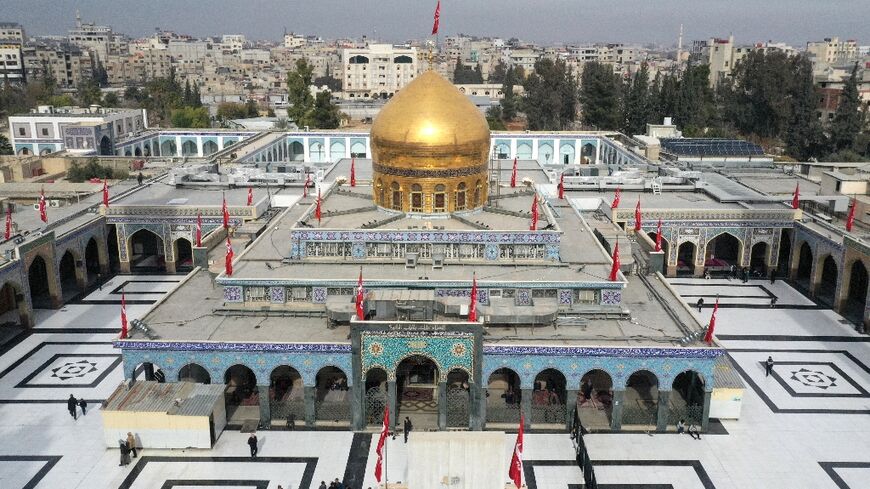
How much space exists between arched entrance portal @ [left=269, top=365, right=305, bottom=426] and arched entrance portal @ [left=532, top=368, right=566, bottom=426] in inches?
267

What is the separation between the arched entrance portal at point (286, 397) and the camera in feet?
68.2

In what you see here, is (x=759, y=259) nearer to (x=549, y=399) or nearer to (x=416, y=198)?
(x=549, y=399)

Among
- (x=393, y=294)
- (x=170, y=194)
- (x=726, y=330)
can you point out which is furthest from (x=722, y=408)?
(x=170, y=194)

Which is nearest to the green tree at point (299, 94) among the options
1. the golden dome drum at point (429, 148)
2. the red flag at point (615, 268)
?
the golden dome drum at point (429, 148)

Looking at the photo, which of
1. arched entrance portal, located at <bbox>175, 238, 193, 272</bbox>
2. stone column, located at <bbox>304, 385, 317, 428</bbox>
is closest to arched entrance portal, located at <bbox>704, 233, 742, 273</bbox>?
stone column, located at <bbox>304, 385, 317, 428</bbox>

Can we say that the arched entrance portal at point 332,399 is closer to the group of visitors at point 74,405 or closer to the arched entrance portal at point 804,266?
the group of visitors at point 74,405

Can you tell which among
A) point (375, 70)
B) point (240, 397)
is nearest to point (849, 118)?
point (240, 397)

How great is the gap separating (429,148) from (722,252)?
20134 mm

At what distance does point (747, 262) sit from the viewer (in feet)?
113

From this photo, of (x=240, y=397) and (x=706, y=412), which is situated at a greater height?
(x=706, y=412)

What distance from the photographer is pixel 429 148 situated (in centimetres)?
2528

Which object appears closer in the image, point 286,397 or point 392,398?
point 392,398

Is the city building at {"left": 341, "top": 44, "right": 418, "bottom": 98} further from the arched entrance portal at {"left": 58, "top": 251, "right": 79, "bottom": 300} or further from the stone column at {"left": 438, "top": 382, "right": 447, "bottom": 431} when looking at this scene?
the stone column at {"left": 438, "top": 382, "right": 447, "bottom": 431}

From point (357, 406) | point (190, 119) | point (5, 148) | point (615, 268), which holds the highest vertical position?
point (190, 119)
